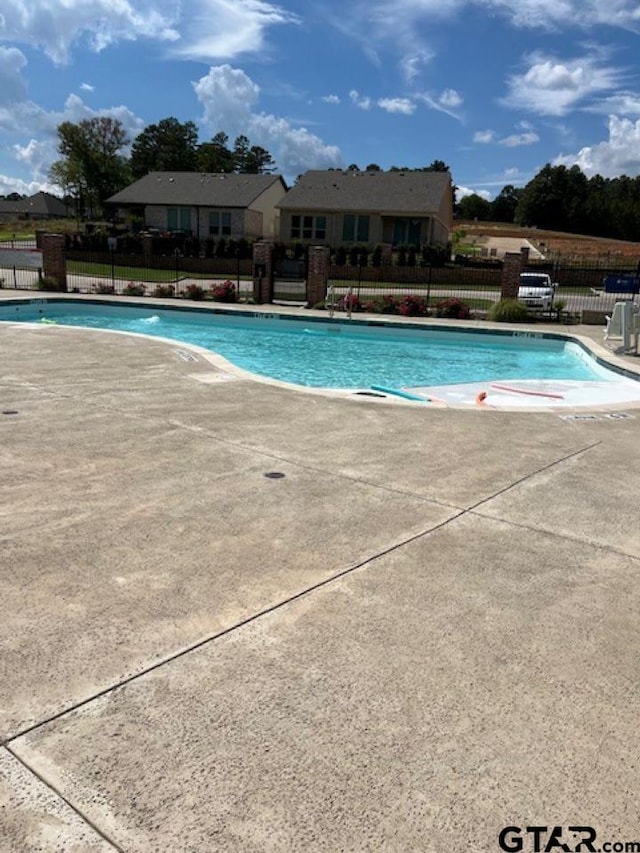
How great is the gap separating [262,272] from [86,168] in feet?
200

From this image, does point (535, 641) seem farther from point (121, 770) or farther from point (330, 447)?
point (330, 447)

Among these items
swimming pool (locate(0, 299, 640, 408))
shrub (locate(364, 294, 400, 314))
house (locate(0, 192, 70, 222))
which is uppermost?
house (locate(0, 192, 70, 222))

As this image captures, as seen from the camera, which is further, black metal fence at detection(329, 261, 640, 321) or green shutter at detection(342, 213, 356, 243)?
green shutter at detection(342, 213, 356, 243)

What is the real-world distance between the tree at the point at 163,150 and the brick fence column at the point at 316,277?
7386 centimetres

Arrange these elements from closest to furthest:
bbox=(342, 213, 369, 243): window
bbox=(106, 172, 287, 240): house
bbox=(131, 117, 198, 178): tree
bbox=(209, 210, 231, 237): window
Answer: bbox=(342, 213, 369, 243): window, bbox=(106, 172, 287, 240): house, bbox=(209, 210, 231, 237): window, bbox=(131, 117, 198, 178): tree

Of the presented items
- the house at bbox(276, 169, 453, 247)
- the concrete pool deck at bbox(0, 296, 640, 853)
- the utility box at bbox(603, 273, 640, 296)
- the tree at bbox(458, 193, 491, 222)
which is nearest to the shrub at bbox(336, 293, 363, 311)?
the utility box at bbox(603, 273, 640, 296)

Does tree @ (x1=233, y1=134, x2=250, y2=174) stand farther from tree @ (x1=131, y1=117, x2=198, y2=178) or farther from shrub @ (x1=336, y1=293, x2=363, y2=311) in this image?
shrub @ (x1=336, y1=293, x2=363, y2=311)

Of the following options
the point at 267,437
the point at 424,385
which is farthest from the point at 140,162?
the point at 267,437

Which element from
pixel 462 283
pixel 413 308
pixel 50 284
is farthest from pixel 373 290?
pixel 50 284

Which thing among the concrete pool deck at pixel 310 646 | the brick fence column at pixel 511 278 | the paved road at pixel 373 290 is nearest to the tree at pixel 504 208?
the paved road at pixel 373 290

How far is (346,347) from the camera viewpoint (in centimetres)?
2009

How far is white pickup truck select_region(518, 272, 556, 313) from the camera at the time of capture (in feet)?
83.1

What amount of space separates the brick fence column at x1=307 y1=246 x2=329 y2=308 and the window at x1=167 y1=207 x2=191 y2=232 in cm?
2705

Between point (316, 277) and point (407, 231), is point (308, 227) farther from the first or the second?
point (316, 277)
